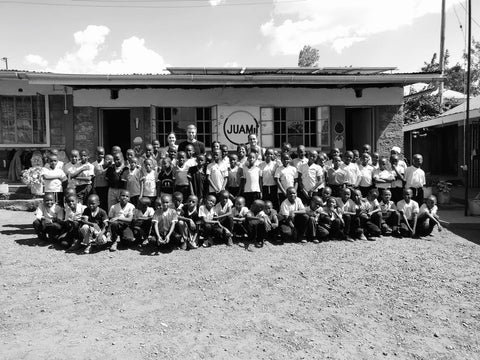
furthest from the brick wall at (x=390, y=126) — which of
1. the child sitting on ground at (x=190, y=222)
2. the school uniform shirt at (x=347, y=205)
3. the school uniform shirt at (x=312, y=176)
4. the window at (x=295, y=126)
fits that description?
the child sitting on ground at (x=190, y=222)

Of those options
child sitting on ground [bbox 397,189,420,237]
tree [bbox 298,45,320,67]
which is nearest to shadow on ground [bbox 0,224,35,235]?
child sitting on ground [bbox 397,189,420,237]

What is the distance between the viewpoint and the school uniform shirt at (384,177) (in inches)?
279

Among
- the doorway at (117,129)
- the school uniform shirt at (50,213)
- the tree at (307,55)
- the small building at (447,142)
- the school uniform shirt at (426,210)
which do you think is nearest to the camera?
the school uniform shirt at (50,213)

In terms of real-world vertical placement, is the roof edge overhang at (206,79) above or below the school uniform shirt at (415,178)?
above

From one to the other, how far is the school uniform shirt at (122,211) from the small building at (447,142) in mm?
9488

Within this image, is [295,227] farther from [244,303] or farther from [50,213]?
[50,213]

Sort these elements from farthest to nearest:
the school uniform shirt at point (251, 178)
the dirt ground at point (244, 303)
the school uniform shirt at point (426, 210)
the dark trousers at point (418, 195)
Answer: the dark trousers at point (418, 195), the school uniform shirt at point (426, 210), the school uniform shirt at point (251, 178), the dirt ground at point (244, 303)

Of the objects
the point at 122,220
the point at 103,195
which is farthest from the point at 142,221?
the point at 103,195

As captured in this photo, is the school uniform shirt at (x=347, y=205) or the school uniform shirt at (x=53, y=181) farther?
the school uniform shirt at (x=347, y=205)

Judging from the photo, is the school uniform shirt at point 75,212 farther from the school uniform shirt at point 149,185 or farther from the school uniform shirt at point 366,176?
the school uniform shirt at point 366,176

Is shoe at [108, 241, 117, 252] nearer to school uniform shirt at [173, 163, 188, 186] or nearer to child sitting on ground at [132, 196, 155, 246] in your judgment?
child sitting on ground at [132, 196, 155, 246]

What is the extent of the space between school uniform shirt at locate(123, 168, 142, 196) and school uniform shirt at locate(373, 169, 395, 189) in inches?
154

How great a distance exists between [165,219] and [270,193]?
189 cm

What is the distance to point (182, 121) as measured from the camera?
31.4 ft
